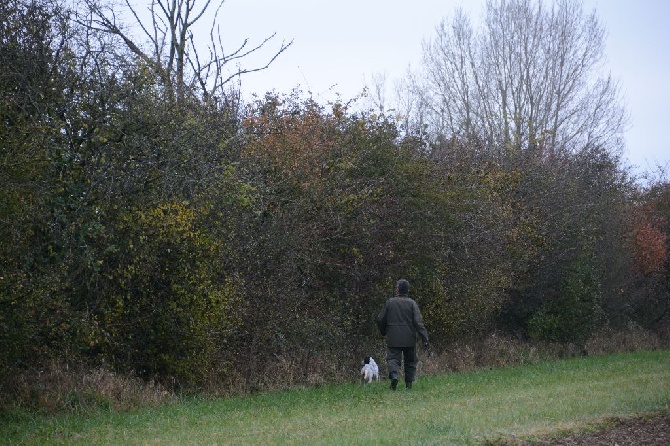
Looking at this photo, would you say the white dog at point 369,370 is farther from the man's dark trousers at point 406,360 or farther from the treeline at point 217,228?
the man's dark trousers at point 406,360

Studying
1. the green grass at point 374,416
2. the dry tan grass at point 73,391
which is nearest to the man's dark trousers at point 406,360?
the green grass at point 374,416

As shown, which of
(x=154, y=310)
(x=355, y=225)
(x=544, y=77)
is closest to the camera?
(x=154, y=310)

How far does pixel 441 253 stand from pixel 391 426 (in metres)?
11.4

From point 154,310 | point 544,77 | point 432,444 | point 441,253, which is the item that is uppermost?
point 544,77

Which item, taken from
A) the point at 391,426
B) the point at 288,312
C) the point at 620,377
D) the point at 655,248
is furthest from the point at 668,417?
the point at 655,248

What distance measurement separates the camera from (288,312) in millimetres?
18266

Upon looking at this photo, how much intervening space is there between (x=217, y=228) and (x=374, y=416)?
5420mm

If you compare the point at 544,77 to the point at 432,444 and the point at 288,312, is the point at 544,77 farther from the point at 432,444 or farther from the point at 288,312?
the point at 432,444

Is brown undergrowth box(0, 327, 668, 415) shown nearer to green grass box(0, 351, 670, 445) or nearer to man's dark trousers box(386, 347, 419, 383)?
green grass box(0, 351, 670, 445)

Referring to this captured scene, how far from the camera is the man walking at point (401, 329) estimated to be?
16.2 m

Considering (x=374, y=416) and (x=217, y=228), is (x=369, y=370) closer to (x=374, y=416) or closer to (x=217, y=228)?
(x=217, y=228)

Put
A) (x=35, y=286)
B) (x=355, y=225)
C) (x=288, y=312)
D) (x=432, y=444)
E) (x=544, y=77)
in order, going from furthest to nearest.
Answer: (x=544, y=77), (x=355, y=225), (x=288, y=312), (x=35, y=286), (x=432, y=444)

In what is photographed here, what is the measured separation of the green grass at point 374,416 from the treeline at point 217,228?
4.93 feet

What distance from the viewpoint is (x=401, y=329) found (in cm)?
1619
